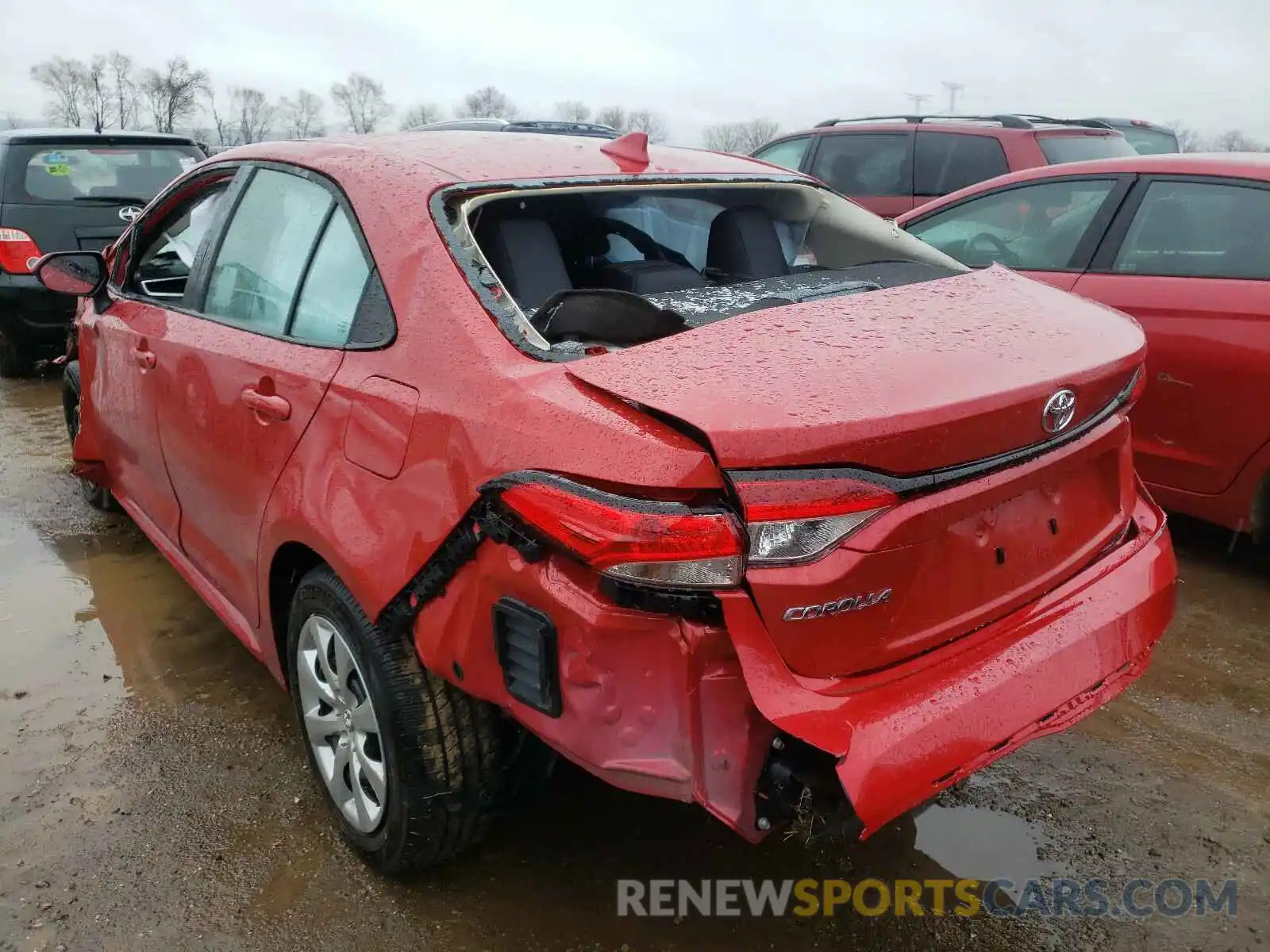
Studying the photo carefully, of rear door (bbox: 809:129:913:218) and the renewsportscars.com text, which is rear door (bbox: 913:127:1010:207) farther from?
the renewsportscars.com text

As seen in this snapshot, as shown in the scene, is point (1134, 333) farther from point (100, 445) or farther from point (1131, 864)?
point (100, 445)

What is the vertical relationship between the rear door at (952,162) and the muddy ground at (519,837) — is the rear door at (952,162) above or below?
above

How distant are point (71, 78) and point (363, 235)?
208ft

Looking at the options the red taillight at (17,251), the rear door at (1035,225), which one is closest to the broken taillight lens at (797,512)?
the rear door at (1035,225)

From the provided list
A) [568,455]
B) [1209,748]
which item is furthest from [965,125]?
[568,455]

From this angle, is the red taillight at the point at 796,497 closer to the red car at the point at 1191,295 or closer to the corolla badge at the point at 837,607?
the corolla badge at the point at 837,607

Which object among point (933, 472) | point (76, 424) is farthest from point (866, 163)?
point (933, 472)

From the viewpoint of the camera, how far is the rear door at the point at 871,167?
7930 millimetres

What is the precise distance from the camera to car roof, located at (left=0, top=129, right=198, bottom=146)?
670 centimetres

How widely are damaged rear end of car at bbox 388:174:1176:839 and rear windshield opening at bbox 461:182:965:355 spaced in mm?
21

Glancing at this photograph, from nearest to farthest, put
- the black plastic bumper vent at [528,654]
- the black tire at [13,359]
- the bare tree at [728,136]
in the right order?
the black plastic bumper vent at [528,654] → the black tire at [13,359] → the bare tree at [728,136]

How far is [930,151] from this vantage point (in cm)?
777

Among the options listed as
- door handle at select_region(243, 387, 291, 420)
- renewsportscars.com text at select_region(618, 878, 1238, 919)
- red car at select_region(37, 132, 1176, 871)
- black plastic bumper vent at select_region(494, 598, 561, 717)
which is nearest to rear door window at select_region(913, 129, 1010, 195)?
red car at select_region(37, 132, 1176, 871)

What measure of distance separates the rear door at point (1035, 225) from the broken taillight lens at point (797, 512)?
2589mm
